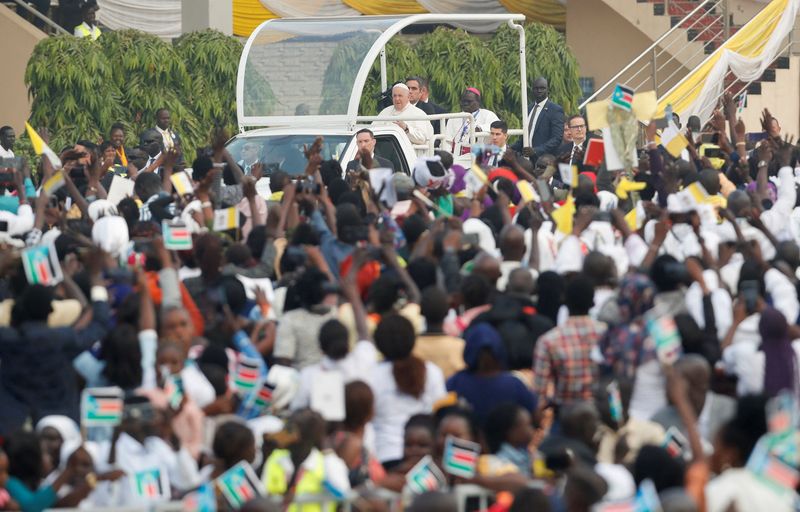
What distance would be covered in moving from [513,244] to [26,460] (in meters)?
3.31

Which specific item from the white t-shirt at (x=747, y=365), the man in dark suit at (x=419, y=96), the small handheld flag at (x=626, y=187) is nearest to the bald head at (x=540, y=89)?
the man in dark suit at (x=419, y=96)

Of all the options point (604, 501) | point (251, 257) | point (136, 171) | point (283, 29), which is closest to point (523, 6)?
point (283, 29)

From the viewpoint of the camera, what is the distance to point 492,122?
52.9 feet

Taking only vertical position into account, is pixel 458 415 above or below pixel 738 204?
above

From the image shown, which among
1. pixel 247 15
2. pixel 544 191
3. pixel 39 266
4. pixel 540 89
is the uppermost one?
pixel 39 266

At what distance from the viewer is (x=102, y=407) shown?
7055 millimetres

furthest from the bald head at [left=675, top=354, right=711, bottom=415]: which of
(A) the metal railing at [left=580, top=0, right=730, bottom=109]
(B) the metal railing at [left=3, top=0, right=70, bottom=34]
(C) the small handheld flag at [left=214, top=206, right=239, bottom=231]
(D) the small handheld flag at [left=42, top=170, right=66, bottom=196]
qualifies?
(B) the metal railing at [left=3, top=0, right=70, bottom=34]

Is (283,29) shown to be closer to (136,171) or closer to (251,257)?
(136,171)

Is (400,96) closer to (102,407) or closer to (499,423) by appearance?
(499,423)

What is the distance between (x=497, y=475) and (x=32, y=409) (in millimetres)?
2393

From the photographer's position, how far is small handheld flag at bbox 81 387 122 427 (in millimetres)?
7055

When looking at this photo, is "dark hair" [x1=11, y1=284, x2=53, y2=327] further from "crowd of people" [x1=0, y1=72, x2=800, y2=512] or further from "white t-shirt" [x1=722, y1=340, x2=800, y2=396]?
"white t-shirt" [x1=722, y1=340, x2=800, y2=396]

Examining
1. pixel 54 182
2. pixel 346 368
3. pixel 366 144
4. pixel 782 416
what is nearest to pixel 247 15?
pixel 366 144

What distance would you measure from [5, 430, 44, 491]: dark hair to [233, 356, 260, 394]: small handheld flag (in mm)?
885
